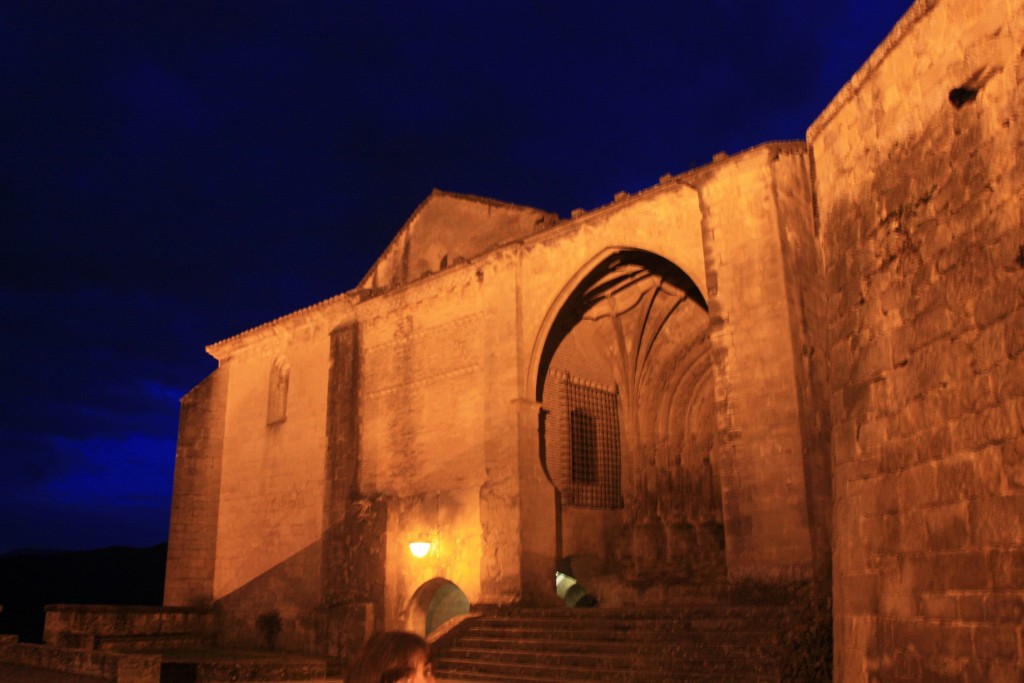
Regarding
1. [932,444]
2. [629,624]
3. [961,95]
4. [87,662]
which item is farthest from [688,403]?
[961,95]

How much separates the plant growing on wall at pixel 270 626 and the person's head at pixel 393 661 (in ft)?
56.0

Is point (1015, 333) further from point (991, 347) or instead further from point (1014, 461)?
point (1014, 461)

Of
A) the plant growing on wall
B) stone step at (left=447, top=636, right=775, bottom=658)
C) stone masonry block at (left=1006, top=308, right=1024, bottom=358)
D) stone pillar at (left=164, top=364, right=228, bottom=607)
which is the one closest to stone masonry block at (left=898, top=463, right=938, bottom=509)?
stone masonry block at (left=1006, top=308, right=1024, bottom=358)

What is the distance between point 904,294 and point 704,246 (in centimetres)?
684

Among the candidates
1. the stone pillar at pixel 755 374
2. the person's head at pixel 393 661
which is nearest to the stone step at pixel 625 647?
the stone pillar at pixel 755 374

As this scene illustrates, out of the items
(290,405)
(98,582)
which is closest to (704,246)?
(290,405)

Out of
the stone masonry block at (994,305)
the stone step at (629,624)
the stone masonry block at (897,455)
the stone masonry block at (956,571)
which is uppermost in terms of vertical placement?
the stone masonry block at (994,305)

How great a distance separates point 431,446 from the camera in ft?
51.8

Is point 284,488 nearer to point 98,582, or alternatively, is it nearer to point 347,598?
point 347,598

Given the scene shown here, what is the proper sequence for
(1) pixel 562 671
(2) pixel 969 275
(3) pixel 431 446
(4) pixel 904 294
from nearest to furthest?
(2) pixel 969 275, (4) pixel 904 294, (1) pixel 562 671, (3) pixel 431 446

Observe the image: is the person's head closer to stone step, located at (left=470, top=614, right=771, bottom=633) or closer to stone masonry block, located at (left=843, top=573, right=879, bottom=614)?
stone masonry block, located at (left=843, top=573, right=879, bottom=614)

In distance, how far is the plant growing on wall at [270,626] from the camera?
18.1 meters

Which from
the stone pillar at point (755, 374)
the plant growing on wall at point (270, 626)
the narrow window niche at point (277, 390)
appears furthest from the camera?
the narrow window niche at point (277, 390)

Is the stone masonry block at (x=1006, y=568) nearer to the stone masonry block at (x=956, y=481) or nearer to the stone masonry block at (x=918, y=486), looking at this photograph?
the stone masonry block at (x=956, y=481)
